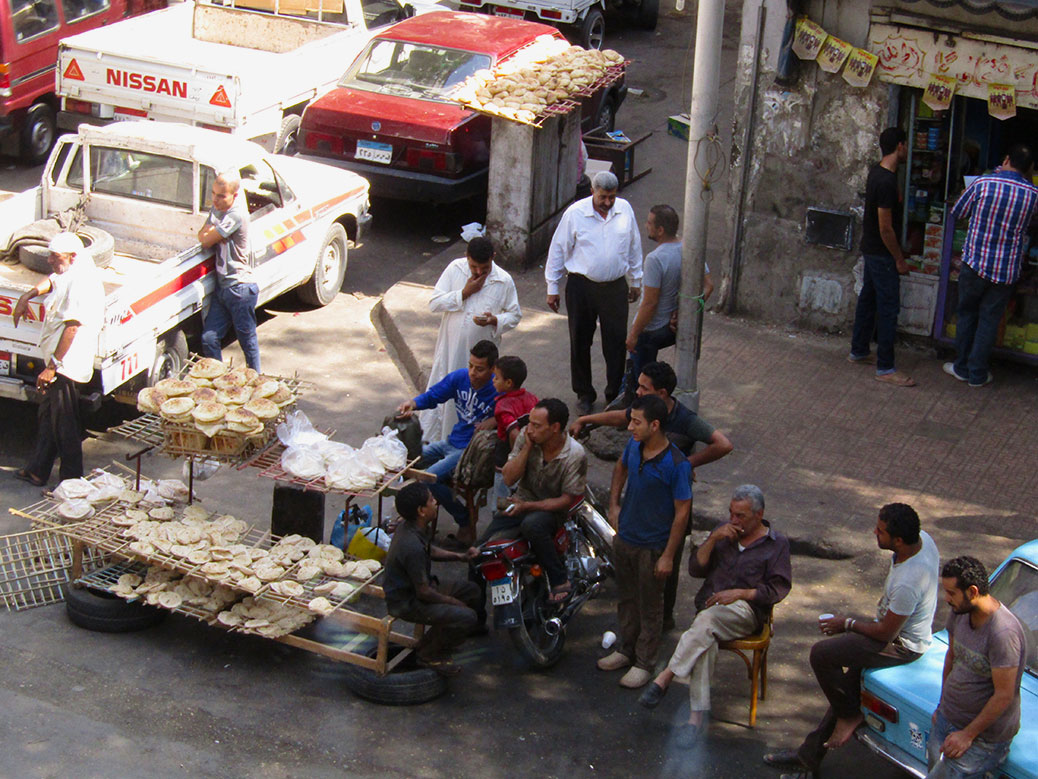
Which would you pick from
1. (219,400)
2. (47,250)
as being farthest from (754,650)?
(47,250)

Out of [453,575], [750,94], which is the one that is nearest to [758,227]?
[750,94]

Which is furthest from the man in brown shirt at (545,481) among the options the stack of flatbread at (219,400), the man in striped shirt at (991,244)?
the man in striped shirt at (991,244)

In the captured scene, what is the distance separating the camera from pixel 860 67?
947 cm

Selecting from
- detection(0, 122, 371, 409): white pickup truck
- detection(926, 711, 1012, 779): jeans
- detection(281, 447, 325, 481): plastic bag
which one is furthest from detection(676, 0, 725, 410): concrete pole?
detection(926, 711, 1012, 779): jeans

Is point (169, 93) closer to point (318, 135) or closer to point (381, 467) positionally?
point (318, 135)

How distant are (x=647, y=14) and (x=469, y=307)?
14.0 metres

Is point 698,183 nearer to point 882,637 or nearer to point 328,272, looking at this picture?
point 882,637

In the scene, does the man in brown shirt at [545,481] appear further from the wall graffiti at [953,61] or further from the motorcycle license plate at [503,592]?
the wall graffiti at [953,61]

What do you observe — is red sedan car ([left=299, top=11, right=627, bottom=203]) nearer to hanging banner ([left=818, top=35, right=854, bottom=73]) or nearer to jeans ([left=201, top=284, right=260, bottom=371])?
jeans ([left=201, top=284, right=260, bottom=371])

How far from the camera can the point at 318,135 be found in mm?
12367

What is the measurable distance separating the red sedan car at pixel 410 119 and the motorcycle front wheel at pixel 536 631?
6442 millimetres

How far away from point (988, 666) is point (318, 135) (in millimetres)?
9146

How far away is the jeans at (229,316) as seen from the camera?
911cm

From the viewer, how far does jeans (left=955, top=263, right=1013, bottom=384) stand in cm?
919
